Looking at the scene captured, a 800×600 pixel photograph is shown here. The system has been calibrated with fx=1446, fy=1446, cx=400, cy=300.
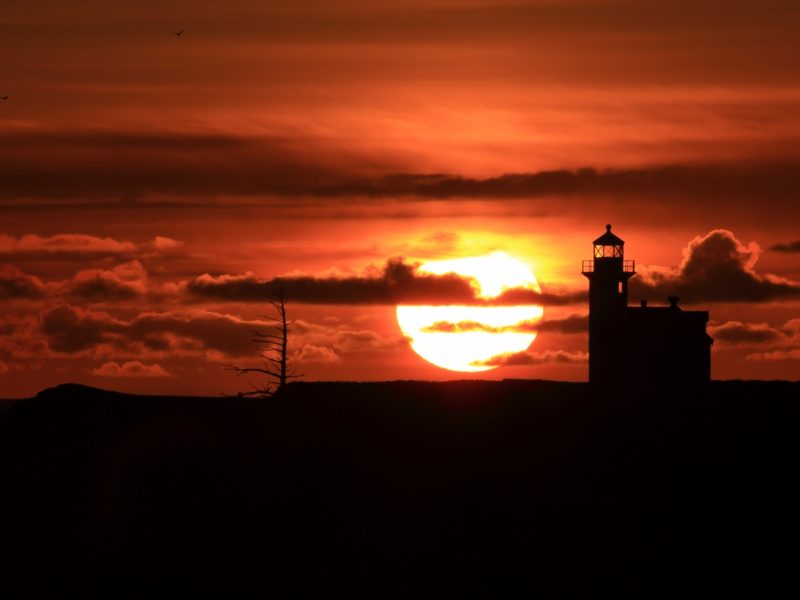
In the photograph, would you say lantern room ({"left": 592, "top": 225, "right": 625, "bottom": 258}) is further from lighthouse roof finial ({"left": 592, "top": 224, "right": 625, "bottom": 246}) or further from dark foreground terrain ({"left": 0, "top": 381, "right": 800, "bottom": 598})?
dark foreground terrain ({"left": 0, "top": 381, "right": 800, "bottom": 598})

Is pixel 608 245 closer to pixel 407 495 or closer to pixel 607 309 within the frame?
pixel 607 309

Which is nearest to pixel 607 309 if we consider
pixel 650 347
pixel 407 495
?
pixel 650 347

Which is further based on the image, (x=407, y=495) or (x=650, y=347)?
(x=650, y=347)

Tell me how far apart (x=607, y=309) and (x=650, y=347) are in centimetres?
443

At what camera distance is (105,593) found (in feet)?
121

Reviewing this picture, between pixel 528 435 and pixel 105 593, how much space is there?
14.6 m

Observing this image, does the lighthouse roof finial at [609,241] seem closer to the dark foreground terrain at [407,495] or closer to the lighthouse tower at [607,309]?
the lighthouse tower at [607,309]

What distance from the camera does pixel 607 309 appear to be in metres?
77.6

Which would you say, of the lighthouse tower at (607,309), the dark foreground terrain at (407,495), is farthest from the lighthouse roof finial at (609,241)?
the dark foreground terrain at (407,495)

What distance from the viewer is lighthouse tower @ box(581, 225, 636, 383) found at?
246 feet

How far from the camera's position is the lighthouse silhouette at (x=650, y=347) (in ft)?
240

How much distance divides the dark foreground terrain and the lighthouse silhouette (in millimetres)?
23416

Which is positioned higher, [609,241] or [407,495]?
[609,241]

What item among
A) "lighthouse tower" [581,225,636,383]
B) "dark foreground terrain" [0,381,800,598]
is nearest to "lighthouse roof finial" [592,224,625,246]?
"lighthouse tower" [581,225,636,383]
